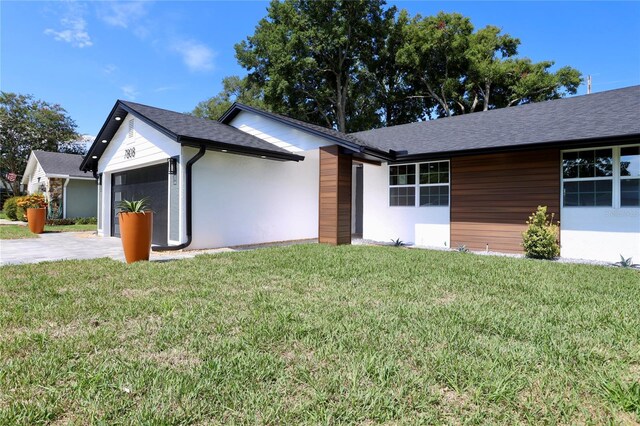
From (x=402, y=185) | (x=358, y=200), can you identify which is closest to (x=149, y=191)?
(x=358, y=200)

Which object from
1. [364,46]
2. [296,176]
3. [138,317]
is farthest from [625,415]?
[364,46]

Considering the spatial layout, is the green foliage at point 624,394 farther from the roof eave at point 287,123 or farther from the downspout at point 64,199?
the downspout at point 64,199

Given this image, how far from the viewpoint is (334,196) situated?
899cm

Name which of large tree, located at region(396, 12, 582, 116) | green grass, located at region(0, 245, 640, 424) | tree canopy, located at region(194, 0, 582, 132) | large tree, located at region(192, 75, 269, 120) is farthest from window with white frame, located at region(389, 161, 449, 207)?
large tree, located at region(192, 75, 269, 120)

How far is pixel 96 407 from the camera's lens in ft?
6.52

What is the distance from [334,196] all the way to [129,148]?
717 cm

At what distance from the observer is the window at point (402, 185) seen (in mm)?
10477

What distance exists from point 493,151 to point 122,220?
28.1ft

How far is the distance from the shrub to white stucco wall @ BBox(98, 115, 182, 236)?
8.78 meters

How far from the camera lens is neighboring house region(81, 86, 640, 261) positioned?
758cm

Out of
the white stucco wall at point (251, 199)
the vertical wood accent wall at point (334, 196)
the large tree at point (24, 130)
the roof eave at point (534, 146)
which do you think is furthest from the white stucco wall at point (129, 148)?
the large tree at point (24, 130)

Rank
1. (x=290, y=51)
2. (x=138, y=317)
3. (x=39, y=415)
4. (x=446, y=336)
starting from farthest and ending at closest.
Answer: (x=290, y=51) < (x=138, y=317) < (x=446, y=336) < (x=39, y=415)

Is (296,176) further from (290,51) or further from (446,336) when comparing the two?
(290,51)

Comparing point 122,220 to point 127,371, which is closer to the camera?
point 127,371
